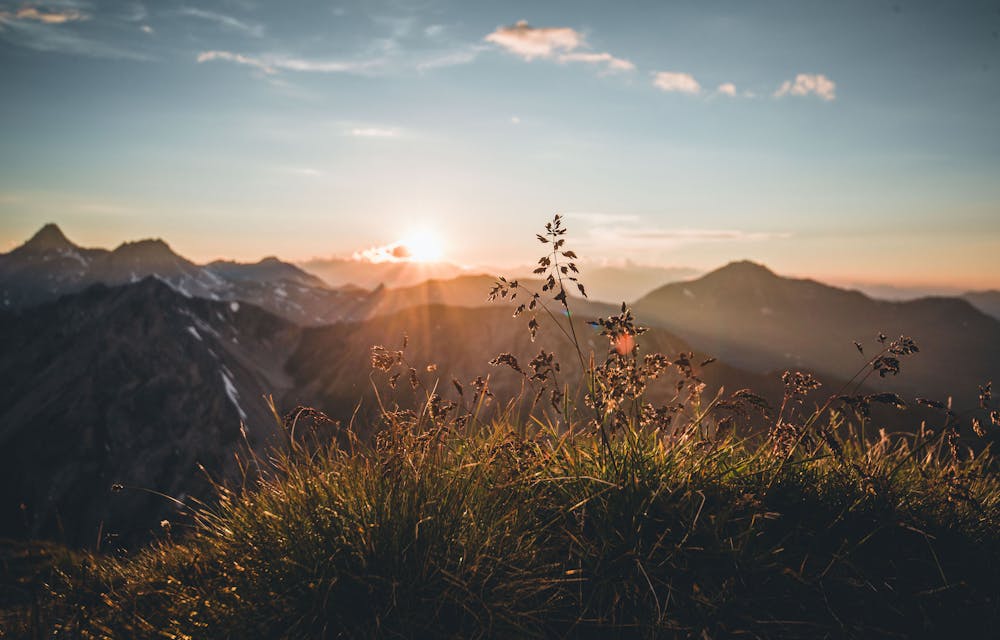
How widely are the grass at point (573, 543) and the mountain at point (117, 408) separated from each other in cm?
13577

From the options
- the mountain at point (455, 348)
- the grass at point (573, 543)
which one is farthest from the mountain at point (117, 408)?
the grass at point (573, 543)

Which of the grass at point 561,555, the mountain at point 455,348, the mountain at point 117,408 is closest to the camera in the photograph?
the grass at point 561,555

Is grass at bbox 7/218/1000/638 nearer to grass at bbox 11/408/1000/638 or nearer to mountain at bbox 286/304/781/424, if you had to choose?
grass at bbox 11/408/1000/638

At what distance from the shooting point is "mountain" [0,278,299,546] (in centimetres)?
12506

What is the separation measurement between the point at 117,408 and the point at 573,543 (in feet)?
583

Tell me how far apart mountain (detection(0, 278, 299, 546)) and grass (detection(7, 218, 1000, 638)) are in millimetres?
135775

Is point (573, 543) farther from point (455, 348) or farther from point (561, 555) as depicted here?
point (455, 348)

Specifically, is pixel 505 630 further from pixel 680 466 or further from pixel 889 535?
pixel 889 535

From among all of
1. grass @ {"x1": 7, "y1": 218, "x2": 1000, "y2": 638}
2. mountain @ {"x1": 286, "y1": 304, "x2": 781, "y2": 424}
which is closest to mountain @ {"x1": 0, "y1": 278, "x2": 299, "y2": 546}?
mountain @ {"x1": 286, "y1": 304, "x2": 781, "y2": 424}

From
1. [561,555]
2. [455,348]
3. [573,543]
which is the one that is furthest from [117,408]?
[573,543]

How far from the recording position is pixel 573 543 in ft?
12.9

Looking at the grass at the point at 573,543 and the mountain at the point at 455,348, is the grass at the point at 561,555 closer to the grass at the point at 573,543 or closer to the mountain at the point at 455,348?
the grass at the point at 573,543

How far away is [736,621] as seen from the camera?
349 cm

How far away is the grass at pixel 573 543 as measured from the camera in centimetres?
345
